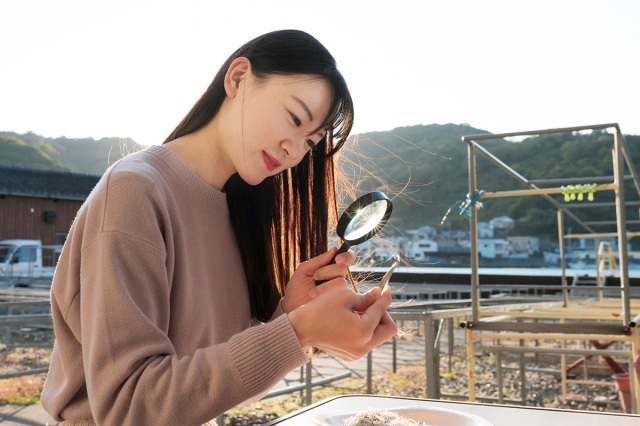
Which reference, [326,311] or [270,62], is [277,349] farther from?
[270,62]

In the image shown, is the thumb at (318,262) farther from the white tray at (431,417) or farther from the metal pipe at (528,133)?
the metal pipe at (528,133)

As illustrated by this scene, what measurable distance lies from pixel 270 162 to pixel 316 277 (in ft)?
0.90

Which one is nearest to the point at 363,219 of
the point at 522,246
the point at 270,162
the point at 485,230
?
the point at 270,162

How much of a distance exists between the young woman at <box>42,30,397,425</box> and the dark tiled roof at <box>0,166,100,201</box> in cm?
2381

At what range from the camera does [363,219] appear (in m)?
1.29

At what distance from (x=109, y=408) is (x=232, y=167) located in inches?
23.3

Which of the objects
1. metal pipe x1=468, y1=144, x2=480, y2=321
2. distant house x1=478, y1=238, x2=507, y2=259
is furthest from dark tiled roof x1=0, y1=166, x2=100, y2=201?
distant house x1=478, y1=238, x2=507, y2=259

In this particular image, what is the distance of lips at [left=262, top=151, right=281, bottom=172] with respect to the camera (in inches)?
46.3

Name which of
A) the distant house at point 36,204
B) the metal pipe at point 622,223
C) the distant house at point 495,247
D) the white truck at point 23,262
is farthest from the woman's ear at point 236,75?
the distant house at point 495,247

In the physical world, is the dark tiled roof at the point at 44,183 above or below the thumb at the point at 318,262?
above

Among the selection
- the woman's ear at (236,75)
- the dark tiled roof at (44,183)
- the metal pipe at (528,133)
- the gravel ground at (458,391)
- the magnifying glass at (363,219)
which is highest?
the dark tiled roof at (44,183)

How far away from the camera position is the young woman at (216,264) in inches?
34.1

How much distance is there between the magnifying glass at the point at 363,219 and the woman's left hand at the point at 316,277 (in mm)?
25

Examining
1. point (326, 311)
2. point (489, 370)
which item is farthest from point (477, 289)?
point (489, 370)
